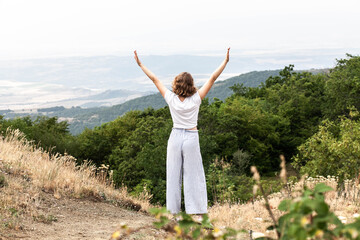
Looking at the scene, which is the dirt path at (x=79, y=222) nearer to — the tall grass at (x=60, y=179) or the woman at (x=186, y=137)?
the tall grass at (x=60, y=179)

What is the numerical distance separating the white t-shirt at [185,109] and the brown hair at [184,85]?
67 mm

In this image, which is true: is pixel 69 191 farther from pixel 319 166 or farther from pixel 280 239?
pixel 319 166

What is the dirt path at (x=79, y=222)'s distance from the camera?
5.09 m

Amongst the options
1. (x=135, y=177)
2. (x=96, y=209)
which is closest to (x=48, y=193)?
(x=96, y=209)

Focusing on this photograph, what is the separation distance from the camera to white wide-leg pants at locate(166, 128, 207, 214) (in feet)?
17.5

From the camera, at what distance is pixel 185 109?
527cm

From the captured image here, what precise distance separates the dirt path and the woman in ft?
2.41

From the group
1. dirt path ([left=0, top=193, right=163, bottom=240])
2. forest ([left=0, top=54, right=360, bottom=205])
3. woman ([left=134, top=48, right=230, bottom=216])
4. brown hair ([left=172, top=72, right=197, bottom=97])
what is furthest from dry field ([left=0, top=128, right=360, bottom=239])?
forest ([left=0, top=54, right=360, bottom=205])

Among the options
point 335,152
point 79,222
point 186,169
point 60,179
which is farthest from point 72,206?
point 335,152

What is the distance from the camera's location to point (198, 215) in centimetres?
576

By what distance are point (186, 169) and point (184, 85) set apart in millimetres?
1108

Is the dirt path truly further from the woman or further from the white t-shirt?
the white t-shirt

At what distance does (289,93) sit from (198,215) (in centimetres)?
5884

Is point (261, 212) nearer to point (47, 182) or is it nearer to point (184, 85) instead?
point (184, 85)
